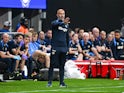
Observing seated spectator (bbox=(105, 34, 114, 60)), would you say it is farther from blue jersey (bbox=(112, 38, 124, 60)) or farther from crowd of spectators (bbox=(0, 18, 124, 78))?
blue jersey (bbox=(112, 38, 124, 60))

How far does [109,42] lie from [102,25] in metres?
5.26

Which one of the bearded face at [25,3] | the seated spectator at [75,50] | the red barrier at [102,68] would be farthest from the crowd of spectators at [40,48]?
the bearded face at [25,3]

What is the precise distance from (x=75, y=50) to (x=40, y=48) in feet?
5.11

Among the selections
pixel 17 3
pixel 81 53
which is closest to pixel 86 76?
pixel 81 53

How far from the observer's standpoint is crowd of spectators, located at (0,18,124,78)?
19625mm

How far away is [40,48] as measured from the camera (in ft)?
70.7

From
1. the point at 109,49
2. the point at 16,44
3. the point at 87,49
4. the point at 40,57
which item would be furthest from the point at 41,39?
the point at 109,49

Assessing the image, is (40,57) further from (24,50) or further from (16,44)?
(16,44)

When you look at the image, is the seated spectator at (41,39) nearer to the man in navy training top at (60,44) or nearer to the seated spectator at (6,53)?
the seated spectator at (6,53)

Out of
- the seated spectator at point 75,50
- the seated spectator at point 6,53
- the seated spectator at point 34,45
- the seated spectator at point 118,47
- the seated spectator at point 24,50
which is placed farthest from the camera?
the seated spectator at point 118,47

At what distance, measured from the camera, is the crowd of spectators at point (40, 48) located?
19625 millimetres

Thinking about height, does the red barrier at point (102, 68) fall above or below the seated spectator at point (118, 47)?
below

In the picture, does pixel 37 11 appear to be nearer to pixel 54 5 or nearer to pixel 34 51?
pixel 54 5

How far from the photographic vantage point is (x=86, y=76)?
72.1ft
